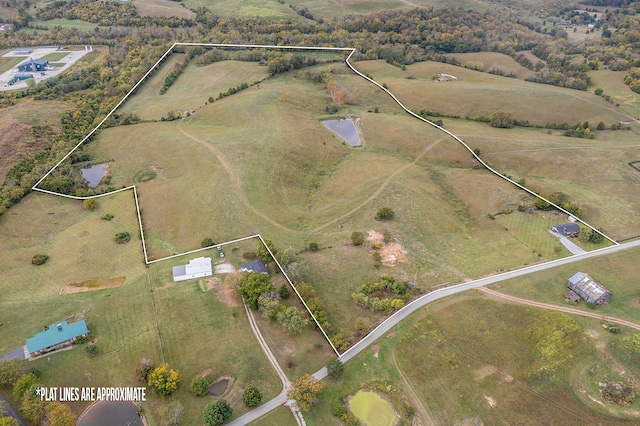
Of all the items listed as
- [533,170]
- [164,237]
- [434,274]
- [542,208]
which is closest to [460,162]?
[533,170]

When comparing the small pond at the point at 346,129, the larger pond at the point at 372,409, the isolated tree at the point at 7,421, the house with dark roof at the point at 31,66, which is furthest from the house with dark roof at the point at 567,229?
the house with dark roof at the point at 31,66

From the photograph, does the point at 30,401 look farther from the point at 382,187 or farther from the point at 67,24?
the point at 67,24

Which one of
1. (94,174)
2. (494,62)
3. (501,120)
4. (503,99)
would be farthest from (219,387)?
(494,62)

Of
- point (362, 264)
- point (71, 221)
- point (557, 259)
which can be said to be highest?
point (557, 259)

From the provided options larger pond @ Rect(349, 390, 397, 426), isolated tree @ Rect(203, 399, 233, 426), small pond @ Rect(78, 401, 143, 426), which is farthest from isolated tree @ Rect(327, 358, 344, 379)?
small pond @ Rect(78, 401, 143, 426)

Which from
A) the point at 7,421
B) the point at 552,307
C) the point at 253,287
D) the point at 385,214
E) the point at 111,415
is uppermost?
the point at 552,307

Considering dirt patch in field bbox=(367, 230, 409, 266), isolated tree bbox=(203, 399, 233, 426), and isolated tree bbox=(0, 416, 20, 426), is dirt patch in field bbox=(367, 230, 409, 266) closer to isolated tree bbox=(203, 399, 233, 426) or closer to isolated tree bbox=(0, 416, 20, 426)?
isolated tree bbox=(203, 399, 233, 426)

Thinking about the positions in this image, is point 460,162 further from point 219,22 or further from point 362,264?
point 219,22
